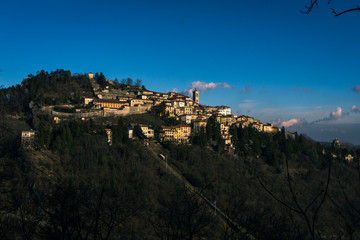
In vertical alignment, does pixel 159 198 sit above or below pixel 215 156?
below

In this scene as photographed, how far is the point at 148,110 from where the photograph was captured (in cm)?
5003

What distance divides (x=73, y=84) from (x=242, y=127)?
41458 millimetres

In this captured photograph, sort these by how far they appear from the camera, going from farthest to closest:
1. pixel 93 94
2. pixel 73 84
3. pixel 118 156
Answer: pixel 73 84, pixel 93 94, pixel 118 156

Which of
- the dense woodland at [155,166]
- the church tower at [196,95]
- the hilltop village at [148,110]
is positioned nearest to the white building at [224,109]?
the hilltop village at [148,110]

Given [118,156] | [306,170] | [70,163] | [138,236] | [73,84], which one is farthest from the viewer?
[73,84]

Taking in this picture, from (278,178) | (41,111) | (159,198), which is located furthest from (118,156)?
(278,178)

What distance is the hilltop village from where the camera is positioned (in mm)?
41219

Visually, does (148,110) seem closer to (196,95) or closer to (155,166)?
(155,166)

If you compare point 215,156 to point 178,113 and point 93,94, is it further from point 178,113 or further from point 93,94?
point 93,94

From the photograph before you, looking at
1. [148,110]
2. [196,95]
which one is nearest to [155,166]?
[148,110]

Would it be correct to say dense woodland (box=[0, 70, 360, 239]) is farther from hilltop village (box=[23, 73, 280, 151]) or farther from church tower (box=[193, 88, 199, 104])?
church tower (box=[193, 88, 199, 104])

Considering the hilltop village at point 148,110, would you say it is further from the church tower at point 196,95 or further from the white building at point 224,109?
the church tower at point 196,95

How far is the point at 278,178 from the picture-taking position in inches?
1629

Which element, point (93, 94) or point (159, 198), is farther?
point (93, 94)
